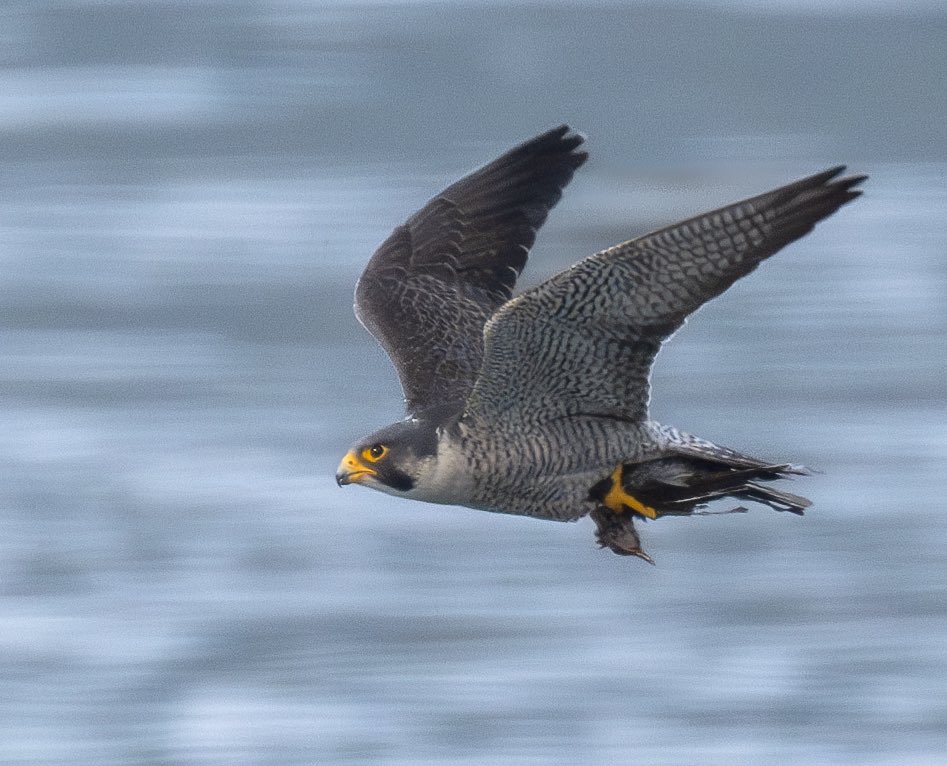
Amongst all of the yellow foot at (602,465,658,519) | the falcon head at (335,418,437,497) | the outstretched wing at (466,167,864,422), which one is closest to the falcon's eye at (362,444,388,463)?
the falcon head at (335,418,437,497)

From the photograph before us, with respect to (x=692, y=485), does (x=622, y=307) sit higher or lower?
higher

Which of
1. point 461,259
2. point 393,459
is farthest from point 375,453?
point 461,259

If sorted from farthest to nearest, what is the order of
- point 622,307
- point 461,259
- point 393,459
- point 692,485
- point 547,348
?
point 461,259 < point 393,459 < point 692,485 < point 547,348 < point 622,307

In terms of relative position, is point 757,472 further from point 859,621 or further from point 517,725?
point 859,621

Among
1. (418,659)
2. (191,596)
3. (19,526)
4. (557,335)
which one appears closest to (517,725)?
(418,659)

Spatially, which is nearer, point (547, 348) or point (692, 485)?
point (547, 348)

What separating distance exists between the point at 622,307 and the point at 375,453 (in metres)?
Result: 1.59

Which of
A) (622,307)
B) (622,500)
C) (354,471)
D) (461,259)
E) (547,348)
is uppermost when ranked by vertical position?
(461,259)

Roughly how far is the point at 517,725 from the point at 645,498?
9196mm

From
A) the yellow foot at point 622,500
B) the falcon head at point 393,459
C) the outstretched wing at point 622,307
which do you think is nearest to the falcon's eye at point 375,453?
the falcon head at point 393,459

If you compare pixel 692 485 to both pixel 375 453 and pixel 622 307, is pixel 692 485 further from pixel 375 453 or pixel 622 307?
pixel 375 453

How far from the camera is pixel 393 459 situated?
1078cm

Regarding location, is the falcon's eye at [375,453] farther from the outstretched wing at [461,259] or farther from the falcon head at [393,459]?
the outstretched wing at [461,259]

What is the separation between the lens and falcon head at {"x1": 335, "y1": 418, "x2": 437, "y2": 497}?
10750 mm
